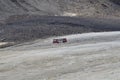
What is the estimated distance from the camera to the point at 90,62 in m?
16.0

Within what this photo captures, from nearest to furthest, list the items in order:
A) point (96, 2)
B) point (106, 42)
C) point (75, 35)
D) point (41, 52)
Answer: point (41, 52)
point (106, 42)
point (75, 35)
point (96, 2)

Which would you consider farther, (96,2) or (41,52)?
(96,2)

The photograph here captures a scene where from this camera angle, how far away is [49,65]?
52.1ft

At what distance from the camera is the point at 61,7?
32688 millimetres

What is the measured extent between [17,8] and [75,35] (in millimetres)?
9792

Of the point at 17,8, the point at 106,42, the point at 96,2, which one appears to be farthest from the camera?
the point at 96,2

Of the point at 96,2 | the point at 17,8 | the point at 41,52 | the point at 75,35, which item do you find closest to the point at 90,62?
the point at 41,52

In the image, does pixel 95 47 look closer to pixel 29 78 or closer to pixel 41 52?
pixel 41 52

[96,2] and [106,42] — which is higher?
[96,2]

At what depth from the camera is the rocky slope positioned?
99.7 feet

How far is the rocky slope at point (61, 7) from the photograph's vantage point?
30.4m

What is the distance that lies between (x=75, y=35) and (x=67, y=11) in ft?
34.2

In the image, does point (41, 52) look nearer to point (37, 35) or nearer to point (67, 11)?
point (37, 35)

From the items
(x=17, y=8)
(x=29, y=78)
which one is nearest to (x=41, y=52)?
(x=29, y=78)
